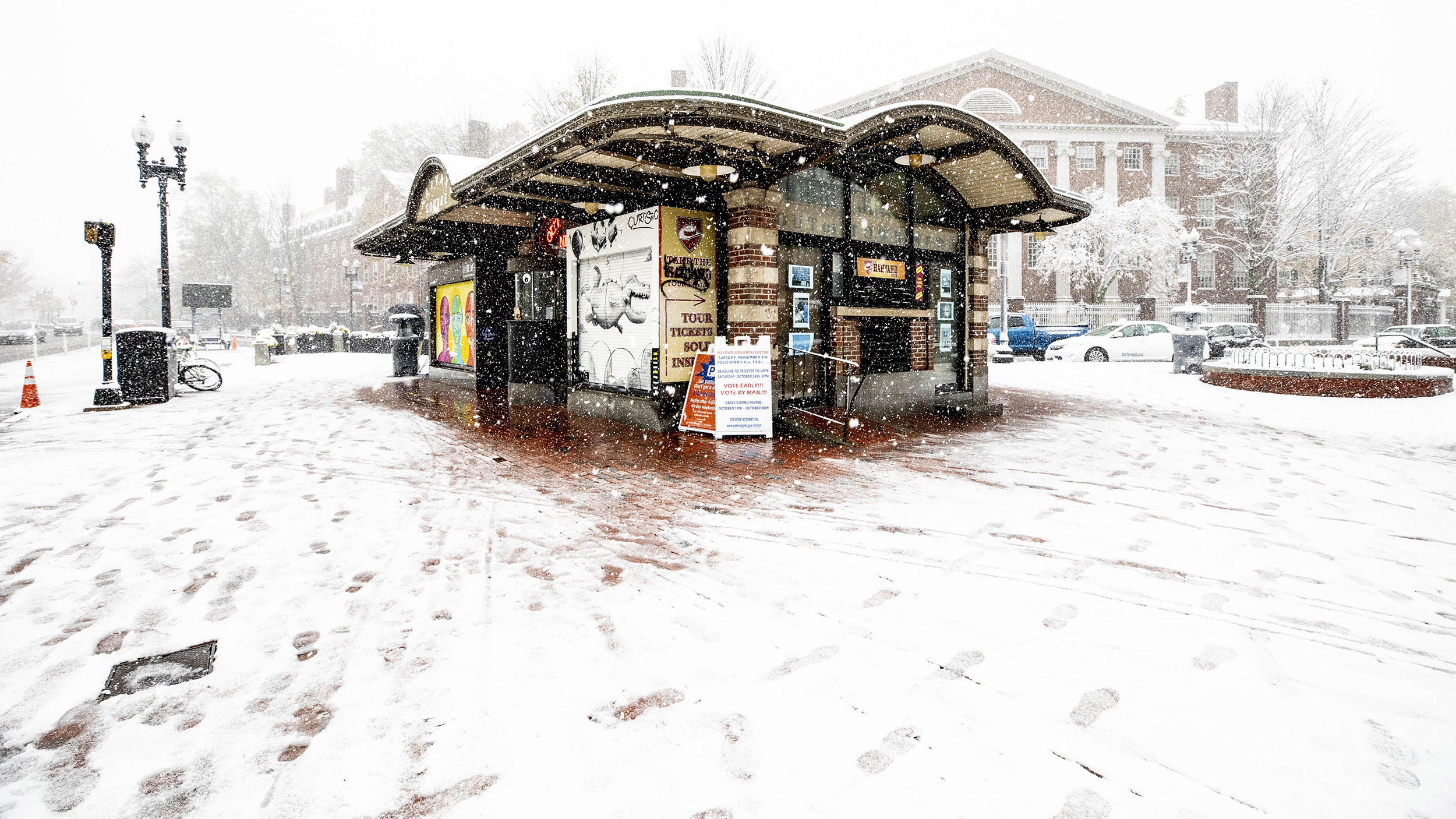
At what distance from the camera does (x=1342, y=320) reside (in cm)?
2942

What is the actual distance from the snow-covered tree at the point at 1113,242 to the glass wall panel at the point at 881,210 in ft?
87.4

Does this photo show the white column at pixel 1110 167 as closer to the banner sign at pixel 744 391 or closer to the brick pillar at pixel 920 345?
the brick pillar at pixel 920 345

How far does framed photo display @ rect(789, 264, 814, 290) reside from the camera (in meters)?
9.52

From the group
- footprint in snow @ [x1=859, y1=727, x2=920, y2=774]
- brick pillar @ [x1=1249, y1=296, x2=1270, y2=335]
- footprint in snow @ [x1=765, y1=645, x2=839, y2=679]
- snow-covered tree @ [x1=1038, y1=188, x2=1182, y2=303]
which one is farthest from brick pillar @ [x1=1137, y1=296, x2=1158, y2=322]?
footprint in snow @ [x1=859, y1=727, x2=920, y2=774]

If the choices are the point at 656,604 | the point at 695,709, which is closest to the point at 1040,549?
the point at 656,604

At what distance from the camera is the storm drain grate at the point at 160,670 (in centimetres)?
279

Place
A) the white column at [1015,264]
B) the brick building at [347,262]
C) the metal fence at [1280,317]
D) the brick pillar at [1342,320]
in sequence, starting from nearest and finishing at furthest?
the brick pillar at [1342,320], the metal fence at [1280,317], the white column at [1015,264], the brick building at [347,262]

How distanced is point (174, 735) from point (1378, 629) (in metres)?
5.15

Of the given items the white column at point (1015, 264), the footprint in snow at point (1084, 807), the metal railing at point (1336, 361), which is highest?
the white column at point (1015, 264)

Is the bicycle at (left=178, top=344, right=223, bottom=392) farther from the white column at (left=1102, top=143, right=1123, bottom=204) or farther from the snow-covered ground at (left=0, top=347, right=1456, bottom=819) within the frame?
the white column at (left=1102, top=143, right=1123, bottom=204)

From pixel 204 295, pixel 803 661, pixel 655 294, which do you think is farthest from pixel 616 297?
pixel 204 295

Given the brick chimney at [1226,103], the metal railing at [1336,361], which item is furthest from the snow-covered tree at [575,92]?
the brick chimney at [1226,103]

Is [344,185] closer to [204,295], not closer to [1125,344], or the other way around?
[204,295]

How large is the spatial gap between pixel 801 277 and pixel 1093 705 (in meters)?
7.64
